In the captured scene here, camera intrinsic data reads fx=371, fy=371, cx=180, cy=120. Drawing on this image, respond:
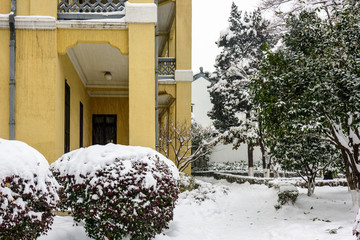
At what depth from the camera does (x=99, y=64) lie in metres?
11.0

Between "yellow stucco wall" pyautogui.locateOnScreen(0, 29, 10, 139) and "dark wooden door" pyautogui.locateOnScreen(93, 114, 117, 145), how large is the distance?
6221 millimetres

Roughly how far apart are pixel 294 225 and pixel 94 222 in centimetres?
468

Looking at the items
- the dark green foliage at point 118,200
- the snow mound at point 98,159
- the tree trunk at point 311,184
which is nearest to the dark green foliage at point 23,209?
the dark green foliage at point 118,200

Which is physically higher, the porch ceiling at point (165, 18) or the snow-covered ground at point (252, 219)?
the porch ceiling at point (165, 18)

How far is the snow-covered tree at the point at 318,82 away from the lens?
7410 mm

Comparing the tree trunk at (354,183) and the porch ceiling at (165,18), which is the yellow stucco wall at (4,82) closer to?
the porch ceiling at (165,18)

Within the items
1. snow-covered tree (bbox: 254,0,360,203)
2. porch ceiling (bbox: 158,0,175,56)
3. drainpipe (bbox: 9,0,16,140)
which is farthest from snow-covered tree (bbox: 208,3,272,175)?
drainpipe (bbox: 9,0,16,140)

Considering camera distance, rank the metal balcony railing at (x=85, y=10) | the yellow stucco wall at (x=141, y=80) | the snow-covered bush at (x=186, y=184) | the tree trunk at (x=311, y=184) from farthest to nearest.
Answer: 1. the tree trunk at (x=311, y=184)
2. the snow-covered bush at (x=186, y=184)
3. the metal balcony railing at (x=85, y=10)
4. the yellow stucco wall at (x=141, y=80)

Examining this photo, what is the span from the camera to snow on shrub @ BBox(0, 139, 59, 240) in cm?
395

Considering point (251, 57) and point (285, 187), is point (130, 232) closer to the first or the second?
point (285, 187)

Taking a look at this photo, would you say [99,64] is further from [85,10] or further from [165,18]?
[165,18]

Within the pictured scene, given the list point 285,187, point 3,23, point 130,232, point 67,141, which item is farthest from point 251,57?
point 130,232

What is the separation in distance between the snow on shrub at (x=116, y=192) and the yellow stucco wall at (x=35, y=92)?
2.52 m

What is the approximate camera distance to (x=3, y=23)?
25.2 feet
